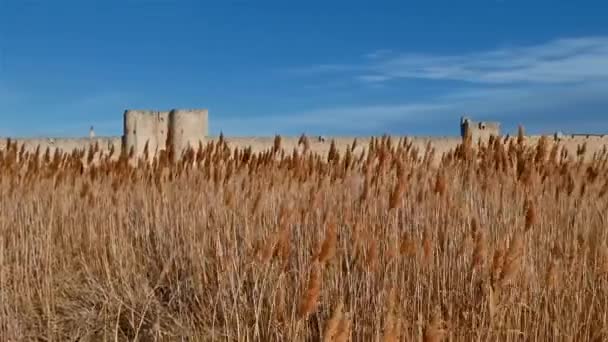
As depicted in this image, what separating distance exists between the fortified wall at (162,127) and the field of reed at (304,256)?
21.0 ft

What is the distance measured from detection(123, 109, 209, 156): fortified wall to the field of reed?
21.0 ft

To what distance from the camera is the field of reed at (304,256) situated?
2.18m

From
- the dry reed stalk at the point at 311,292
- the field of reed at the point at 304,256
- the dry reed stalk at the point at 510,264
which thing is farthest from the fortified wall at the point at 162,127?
the dry reed stalk at the point at 311,292

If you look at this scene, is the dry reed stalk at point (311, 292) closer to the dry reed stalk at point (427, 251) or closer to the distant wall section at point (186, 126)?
the dry reed stalk at point (427, 251)

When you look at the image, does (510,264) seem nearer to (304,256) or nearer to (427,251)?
(427,251)

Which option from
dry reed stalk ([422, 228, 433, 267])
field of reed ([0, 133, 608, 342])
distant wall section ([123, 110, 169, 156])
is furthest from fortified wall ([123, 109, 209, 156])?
dry reed stalk ([422, 228, 433, 267])

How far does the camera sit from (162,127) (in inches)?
459

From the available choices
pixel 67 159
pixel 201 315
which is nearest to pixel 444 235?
pixel 201 315

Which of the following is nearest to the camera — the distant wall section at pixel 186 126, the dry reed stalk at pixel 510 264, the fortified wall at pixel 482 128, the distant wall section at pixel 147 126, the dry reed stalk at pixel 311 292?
the dry reed stalk at pixel 311 292

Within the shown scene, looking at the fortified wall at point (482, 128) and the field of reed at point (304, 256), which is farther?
the fortified wall at point (482, 128)

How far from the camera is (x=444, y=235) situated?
2.71m

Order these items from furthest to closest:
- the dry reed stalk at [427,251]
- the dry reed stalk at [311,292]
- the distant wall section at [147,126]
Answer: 1. the distant wall section at [147,126]
2. the dry reed stalk at [427,251]
3. the dry reed stalk at [311,292]

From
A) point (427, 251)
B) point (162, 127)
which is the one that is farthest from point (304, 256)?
point (162, 127)

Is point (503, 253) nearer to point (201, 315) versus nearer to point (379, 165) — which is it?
point (201, 315)
